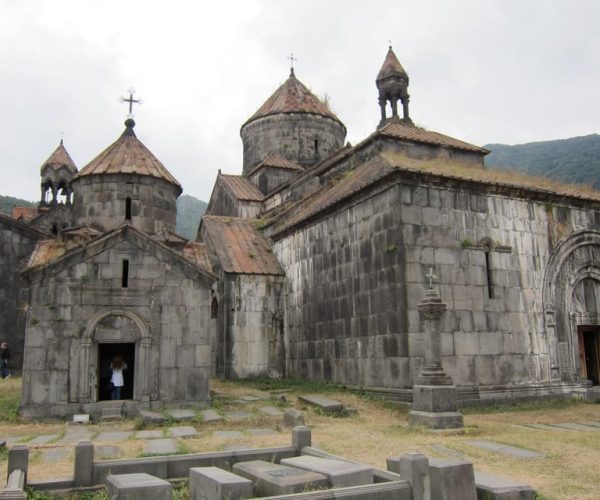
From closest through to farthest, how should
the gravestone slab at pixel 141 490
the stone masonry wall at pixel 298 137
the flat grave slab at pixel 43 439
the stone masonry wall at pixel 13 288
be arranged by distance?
the gravestone slab at pixel 141 490, the flat grave slab at pixel 43 439, the stone masonry wall at pixel 13 288, the stone masonry wall at pixel 298 137

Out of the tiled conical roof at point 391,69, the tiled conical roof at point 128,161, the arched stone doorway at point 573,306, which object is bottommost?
the arched stone doorway at point 573,306

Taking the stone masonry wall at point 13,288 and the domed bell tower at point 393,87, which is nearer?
the domed bell tower at point 393,87

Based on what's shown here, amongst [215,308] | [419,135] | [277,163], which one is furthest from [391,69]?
[215,308]

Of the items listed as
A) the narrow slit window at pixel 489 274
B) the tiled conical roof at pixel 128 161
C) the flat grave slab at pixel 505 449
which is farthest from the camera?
the tiled conical roof at pixel 128 161

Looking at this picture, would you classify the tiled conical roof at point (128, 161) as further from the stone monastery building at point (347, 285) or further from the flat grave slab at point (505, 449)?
the flat grave slab at point (505, 449)

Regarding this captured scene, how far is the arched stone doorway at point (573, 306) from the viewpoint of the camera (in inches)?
425

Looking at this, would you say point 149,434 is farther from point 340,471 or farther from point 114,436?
point 340,471

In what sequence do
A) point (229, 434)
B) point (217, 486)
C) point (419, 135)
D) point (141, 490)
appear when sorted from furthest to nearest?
point (419, 135) → point (229, 434) → point (217, 486) → point (141, 490)

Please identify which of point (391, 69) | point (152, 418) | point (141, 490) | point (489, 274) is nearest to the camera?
point (141, 490)

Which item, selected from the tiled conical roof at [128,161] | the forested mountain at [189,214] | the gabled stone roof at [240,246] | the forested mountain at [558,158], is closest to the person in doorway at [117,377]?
the tiled conical roof at [128,161]

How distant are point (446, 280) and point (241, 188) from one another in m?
10.4

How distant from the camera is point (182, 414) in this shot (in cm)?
868

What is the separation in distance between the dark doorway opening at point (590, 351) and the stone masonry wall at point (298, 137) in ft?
33.0

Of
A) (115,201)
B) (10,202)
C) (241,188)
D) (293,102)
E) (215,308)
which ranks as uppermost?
(10,202)
